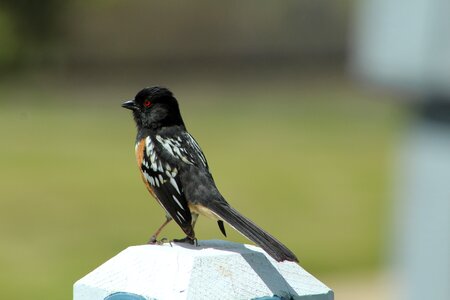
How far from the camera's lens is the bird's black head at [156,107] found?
11.8 ft

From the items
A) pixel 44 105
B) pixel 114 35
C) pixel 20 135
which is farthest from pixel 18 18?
pixel 20 135

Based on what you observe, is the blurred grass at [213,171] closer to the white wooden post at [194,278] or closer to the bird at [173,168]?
the bird at [173,168]

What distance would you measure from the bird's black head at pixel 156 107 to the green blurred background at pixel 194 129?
6.18 ft

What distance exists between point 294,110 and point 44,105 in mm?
5213

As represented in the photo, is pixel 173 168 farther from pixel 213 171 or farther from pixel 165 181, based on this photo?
pixel 213 171

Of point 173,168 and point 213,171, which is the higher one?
point 173,168

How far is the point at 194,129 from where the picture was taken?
19.8 meters

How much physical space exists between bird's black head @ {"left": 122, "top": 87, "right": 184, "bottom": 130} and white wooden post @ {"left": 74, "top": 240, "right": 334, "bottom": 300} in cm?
125

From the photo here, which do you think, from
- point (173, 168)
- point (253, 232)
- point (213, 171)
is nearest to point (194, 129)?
point (213, 171)

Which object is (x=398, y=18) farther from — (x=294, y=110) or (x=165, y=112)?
(x=294, y=110)

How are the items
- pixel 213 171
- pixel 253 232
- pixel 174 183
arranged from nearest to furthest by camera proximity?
pixel 253 232, pixel 174 183, pixel 213 171

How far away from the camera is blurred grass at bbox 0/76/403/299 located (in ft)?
40.6

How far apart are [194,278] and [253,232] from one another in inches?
21.1

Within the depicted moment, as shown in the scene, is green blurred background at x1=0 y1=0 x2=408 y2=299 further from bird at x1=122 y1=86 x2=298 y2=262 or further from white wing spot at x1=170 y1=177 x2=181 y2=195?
white wing spot at x1=170 y1=177 x2=181 y2=195
